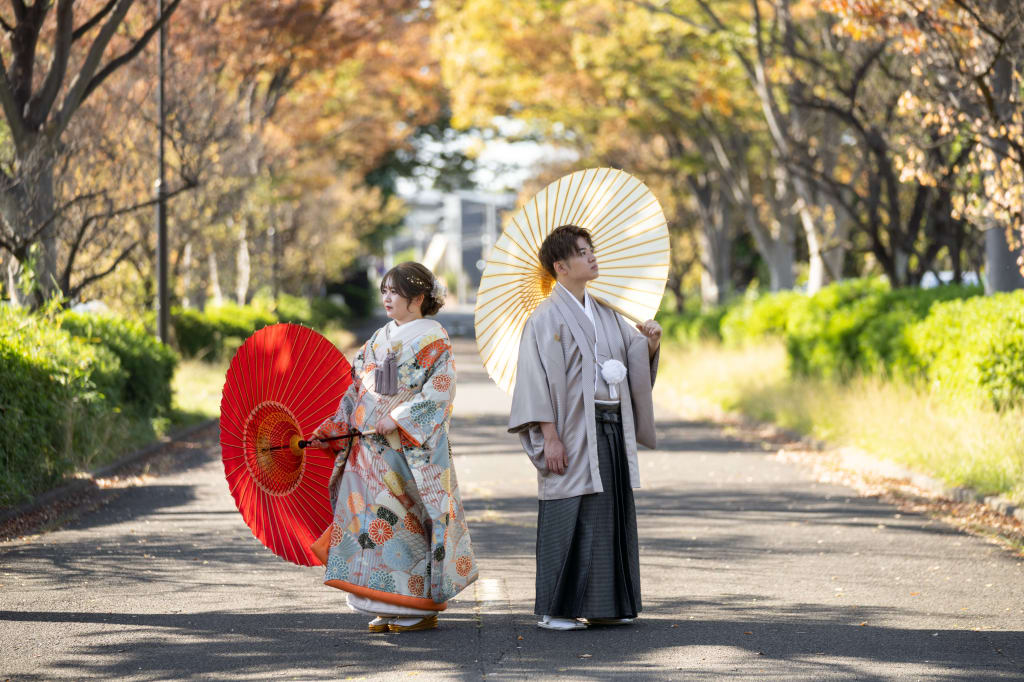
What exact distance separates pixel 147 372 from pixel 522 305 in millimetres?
10141

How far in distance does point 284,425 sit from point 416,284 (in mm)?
995

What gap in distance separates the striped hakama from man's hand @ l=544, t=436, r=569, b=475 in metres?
0.16

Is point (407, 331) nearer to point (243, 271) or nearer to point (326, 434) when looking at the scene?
point (326, 434)

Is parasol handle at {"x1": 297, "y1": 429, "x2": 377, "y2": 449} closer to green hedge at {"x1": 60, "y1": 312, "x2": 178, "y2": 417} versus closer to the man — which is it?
the man

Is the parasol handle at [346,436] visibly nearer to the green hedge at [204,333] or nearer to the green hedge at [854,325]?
the green hedge at [854,325]

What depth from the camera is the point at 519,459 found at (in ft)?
47.4

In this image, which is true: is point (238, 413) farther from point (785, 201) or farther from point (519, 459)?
point (785, 201)

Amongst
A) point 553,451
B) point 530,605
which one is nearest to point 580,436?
point 553,451

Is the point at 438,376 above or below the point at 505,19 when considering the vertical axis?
below

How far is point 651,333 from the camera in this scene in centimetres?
660

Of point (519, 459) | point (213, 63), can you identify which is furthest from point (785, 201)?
point (519, 459)

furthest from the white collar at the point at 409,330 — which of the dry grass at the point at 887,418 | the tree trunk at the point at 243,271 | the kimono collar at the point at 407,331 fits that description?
the tree trunk at the point at 243,271

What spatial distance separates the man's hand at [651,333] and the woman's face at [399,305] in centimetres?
112

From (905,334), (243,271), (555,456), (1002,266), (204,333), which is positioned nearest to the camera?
(555,456)
